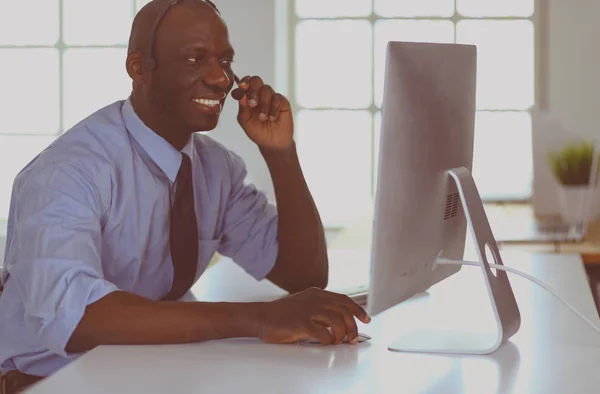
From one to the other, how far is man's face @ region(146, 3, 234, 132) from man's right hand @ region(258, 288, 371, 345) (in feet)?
1.52

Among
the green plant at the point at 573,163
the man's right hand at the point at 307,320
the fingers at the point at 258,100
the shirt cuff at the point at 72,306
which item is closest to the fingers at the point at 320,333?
the man's right hand at the point at 307,320

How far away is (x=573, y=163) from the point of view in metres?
3.51

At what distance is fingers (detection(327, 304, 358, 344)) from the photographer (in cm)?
152

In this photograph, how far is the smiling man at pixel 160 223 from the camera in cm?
152

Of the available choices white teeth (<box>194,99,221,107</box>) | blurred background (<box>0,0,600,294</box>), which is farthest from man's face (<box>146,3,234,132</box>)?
blurred background (<box>0,0,600,294</box>)

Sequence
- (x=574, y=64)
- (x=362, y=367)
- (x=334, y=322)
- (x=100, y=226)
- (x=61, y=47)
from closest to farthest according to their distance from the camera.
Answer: (x=362, y=367) < (x=334, y=322) < (x=100, y=226) < (x=574, y=64) < (x=61, y=47)

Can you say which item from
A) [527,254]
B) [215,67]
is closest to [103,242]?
[215,67]

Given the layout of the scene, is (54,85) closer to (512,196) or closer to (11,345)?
(512,196)

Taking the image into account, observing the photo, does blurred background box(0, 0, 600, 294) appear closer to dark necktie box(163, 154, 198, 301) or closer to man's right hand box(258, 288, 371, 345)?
dark necktie box(163, 154, 198, 301)

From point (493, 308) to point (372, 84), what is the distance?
9.94 ft

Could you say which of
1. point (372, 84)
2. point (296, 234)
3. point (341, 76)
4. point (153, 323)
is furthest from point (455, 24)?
point (153, 323)

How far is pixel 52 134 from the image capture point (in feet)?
15.0

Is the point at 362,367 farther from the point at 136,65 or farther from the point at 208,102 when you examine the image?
the point at 136,65

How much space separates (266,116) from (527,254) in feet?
3.08
